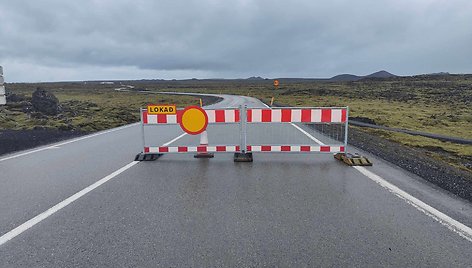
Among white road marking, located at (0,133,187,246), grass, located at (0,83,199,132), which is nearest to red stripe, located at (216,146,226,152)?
white road marking, located at (0,133,187,246)

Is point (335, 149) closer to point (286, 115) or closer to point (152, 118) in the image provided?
point (286, 115)

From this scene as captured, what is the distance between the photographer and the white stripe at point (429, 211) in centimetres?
372

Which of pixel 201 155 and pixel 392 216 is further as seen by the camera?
pixel 201 155

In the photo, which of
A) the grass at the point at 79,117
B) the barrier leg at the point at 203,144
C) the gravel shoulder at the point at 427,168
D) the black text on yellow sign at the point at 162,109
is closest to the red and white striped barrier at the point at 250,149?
the barrier leg at the point at 203,144

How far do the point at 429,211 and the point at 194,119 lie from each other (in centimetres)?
522

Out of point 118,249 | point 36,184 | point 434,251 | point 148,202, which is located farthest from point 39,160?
point 434,251

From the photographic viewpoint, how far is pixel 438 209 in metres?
4.39

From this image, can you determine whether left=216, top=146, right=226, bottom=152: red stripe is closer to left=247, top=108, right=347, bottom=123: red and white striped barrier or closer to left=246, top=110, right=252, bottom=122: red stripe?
left=246, top=110, right=252, bottom=122: red stripe

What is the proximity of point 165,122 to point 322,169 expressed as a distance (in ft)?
12.8

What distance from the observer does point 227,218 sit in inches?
163

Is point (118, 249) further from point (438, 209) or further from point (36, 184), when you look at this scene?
point (438, 209)

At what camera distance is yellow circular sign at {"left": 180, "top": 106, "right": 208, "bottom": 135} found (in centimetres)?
771

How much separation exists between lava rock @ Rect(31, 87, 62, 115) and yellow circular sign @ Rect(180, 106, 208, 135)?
769 inches

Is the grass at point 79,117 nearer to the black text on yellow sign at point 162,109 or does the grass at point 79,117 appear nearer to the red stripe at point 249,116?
the black text on yellow sign at point 162,109
